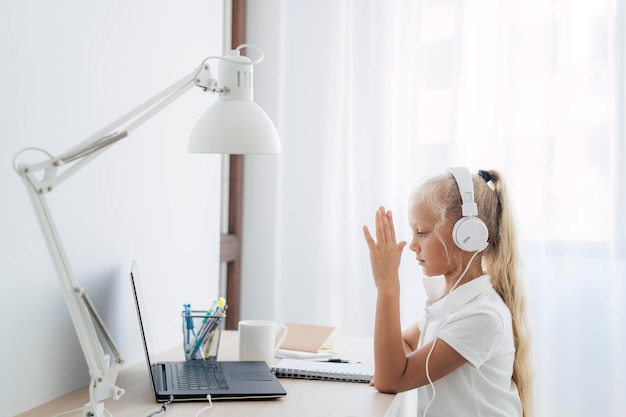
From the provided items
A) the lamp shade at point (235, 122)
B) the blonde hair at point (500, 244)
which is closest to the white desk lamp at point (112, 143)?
the lamp shade at point (235, 122)

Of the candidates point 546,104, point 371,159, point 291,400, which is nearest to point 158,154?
point 291,400

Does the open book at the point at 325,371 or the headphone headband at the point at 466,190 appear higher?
the headphone headband at the point at 466,190

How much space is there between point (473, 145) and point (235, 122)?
4.19 feet

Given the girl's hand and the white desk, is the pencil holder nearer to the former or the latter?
the white desk

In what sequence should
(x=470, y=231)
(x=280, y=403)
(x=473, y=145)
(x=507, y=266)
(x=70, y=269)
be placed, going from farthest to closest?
(x=473, y=145) < (x=507, y=266) < (x=470, y=231) < (x=280, y=403) < (x=70, y=269)

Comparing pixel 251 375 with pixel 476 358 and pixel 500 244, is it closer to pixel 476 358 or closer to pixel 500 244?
pixel 476 358

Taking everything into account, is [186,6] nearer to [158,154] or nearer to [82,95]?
[158,154]

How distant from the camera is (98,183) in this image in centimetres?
142

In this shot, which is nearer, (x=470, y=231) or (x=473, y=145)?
(x=470, y=231)

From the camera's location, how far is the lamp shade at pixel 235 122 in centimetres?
131

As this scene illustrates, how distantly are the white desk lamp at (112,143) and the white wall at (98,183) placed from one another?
0.10 metres

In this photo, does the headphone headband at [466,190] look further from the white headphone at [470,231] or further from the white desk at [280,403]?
the white desk at [280,403]

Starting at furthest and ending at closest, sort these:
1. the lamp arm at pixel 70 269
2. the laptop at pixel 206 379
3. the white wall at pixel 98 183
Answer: the laptop at pixel 206 379, the white wall at pixel 98 183, the lamp arm at pixel 70 269

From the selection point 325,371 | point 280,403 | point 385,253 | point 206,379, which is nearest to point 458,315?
point 385,253
